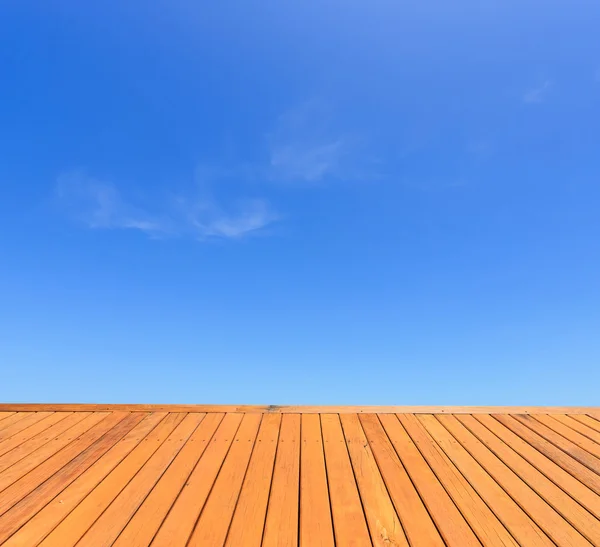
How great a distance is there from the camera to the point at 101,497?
175 centimetres

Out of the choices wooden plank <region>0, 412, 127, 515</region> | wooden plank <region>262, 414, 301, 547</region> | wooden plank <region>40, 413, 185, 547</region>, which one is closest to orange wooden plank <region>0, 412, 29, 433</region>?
wooden plank <region>0, 412, 127, 515</region>

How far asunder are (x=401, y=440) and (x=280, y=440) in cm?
87

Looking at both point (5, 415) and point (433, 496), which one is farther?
point (5, 415)

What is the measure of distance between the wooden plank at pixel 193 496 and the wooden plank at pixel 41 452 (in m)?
1.01

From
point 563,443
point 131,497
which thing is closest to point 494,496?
point 563,443

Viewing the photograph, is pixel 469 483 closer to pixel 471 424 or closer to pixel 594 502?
pixel 594 502

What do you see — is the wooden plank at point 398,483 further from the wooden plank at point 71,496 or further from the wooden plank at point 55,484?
the wooden plank at point 55,484

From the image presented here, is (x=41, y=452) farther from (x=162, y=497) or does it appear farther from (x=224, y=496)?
(x=224, y=496)

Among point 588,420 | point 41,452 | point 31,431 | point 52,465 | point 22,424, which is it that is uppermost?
point 588,420

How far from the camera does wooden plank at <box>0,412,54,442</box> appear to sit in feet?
8.61

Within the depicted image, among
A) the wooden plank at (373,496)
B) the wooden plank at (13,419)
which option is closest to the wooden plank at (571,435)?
the wooden plank at (373,496)

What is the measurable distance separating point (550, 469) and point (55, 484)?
2.87m

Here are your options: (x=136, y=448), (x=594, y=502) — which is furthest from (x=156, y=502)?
(x=594, y=502)

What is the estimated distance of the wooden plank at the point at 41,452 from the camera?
2.01m
